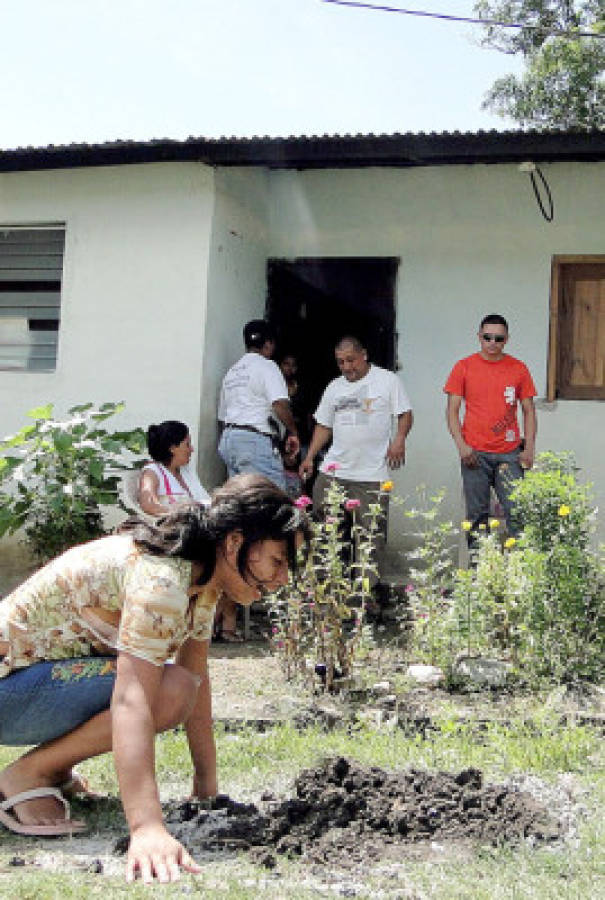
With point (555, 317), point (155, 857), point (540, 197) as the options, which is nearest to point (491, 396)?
point (555, 317)

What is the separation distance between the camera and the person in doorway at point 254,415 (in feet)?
24.4

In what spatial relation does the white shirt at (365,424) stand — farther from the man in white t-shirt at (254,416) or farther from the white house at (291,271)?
Result: the white house at (291,271)

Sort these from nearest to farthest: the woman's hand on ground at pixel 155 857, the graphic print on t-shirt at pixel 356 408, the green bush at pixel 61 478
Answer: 1. the woman's hand on ground at pixel 155 857
2. the green bush at pixel 61 478
3. the graphic print on t-shirt at pixel 356 408

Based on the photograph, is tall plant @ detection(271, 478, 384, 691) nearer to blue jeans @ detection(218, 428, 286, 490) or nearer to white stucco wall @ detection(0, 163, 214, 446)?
blue jeans @ detection(218, 428, 286, 490)

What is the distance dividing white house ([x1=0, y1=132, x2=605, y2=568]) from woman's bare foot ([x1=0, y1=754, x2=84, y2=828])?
175 inches

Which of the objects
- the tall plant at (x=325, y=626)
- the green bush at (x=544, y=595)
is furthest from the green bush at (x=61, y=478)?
the green bush at (x=544, y=595)

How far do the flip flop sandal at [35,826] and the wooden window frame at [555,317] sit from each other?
567 centimetres

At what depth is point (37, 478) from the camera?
7.43m

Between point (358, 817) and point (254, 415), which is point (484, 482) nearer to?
point (254, 415)

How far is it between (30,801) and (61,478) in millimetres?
3901

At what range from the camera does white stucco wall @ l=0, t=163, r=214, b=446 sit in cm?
780

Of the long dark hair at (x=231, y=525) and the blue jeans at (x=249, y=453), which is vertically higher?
the blue jeans at (x=249, y=453)

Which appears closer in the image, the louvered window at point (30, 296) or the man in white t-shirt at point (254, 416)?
the man in white t-shirt at point (254, 416)

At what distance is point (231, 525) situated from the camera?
310 cm
